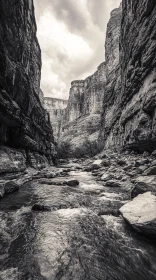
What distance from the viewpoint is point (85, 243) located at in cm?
354

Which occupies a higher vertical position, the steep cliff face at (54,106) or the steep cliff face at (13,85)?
the steep cliff face at (54,106)

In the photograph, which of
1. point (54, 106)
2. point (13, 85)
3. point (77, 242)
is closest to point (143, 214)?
point (77, 242)

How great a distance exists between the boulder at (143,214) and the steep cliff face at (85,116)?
4086cm

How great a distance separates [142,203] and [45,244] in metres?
3.03

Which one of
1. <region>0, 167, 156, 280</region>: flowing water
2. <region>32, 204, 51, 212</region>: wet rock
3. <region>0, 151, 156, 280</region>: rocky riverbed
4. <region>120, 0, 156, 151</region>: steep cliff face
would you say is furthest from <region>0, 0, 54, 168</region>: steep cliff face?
<region>120, 0, 156, 151</region>: steep cliff face

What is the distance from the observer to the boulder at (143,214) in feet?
11.0

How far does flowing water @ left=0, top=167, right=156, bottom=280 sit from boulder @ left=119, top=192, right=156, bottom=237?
0.28 m

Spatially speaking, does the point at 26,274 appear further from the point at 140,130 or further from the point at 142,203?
the point at 140,130

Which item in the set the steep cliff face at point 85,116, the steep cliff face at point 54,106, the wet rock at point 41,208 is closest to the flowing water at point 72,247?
the wet rock at point 41,208

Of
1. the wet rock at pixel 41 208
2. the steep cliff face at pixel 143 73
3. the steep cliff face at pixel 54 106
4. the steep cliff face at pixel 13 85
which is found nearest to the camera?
the wet rock at pixel 41 208

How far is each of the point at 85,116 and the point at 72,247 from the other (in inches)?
2196

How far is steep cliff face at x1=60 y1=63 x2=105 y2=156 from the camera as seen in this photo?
4759 centimetres

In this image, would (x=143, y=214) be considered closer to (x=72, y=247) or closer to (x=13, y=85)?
(x=72, y=247)

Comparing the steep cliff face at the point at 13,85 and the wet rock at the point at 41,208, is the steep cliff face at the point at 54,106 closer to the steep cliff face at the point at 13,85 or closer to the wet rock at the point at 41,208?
the steep cliff face at the point at 13,85
